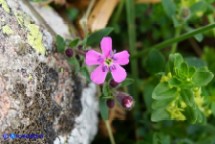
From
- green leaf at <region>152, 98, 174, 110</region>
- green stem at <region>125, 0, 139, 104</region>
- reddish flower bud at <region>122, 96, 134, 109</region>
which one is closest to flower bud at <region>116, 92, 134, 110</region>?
reddish flower bud at <region>122, 96, 134, 109</region>

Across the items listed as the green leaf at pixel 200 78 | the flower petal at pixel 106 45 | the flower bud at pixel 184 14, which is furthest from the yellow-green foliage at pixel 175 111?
the flower bud at pixel 184 14

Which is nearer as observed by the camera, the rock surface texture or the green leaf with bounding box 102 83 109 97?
the rock surface texture

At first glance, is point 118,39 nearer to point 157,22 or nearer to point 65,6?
point 157,22

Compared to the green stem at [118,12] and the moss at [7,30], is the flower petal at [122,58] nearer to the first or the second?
the moss at [7,30]

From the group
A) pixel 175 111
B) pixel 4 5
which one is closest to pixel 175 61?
pixel 175 111

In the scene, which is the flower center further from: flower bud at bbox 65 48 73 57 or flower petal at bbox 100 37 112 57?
flower bud at bbox 65 48 73 57
